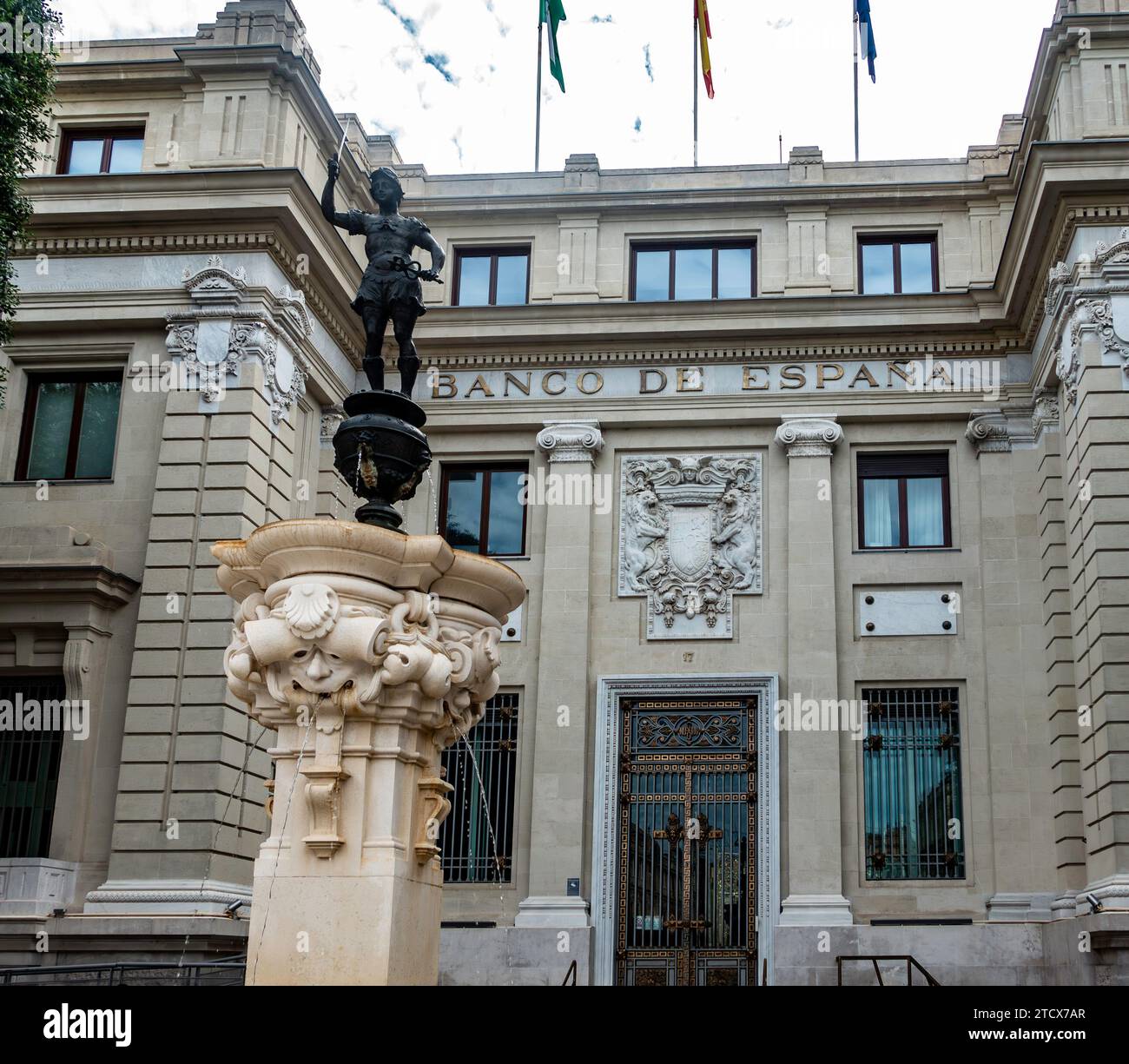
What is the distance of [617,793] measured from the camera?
23.7 metres

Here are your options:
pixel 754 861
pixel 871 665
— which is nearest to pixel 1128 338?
pixel 871 665

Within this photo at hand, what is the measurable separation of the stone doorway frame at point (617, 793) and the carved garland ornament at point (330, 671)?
12.7 meters

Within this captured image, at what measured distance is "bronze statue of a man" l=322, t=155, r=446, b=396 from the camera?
12625mm

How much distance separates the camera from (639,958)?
22766mm

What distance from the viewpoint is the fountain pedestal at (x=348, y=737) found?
1030cm

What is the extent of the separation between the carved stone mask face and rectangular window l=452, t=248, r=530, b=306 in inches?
673

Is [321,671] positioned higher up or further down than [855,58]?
further down

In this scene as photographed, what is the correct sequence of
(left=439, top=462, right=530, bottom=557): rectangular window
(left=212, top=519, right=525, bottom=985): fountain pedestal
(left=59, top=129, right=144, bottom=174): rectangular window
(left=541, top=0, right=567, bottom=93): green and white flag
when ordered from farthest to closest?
(left=541, top=0, right=567, bottom=93): green and white flag, (left=439, top=462, right=530, bottom=557): rectangular window, (left=59, top=129, right=144, bottom=174): rectangular window, (left=212, top=519, right=525, bottom=985): fountain pedestal

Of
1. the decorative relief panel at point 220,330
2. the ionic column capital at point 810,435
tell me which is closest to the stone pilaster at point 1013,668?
the ionic column capital at point 810,435

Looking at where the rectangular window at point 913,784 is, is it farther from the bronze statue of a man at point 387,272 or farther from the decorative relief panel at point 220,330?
the bronze statue of a man at point 387,272

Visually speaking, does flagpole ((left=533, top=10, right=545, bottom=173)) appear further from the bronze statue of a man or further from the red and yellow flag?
the bronze statue of a man

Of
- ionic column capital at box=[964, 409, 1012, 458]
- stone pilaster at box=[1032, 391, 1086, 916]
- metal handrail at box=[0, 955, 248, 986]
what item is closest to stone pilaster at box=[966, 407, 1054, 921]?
ionic column capital at box=[964, 409, 1012, 458]

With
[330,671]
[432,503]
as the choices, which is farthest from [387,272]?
[432,503]

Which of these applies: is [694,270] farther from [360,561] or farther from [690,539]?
[360,561]
